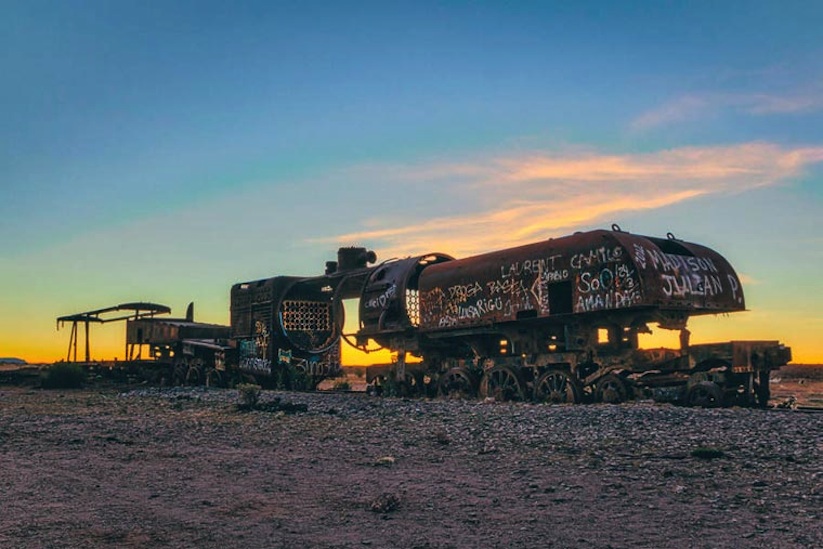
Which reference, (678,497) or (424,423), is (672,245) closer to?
(424,423)

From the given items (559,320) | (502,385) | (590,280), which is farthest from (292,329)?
(590,280)

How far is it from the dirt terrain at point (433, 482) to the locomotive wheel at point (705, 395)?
1.75m

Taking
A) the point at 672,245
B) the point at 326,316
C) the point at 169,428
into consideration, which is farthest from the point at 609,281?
the point at 326,316

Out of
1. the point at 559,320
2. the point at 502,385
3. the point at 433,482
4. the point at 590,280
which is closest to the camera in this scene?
the point at 433,482

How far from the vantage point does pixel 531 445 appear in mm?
11000

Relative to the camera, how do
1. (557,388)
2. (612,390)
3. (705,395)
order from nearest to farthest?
(705,395)
(612,390)
(557,388)

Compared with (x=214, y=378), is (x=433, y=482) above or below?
below

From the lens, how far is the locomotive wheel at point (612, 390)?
1744cm

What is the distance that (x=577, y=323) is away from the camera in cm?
1898

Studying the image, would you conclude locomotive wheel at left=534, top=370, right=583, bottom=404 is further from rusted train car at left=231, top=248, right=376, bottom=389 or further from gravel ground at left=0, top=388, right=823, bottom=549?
rusted train car at left=231, top=248, right=376, bottom=389

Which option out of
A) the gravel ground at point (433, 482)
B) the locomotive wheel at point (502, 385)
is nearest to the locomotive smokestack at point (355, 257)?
the locomotive wheel at point (502, 385)

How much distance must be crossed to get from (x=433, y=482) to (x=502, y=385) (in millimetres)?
12280

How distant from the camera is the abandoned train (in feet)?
54.2

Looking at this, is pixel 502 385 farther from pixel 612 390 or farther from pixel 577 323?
pixel 612 390
